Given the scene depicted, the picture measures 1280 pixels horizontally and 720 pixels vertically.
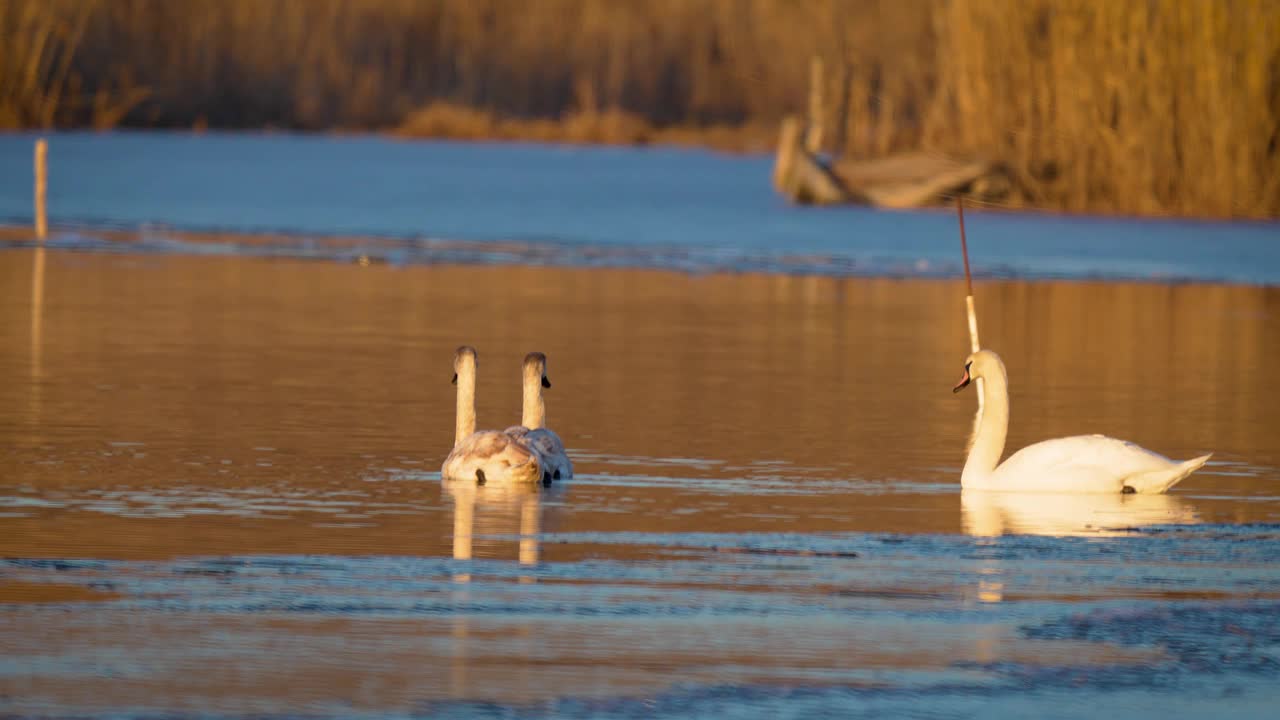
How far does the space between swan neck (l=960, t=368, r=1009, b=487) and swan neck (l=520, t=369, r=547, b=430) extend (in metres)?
1.91

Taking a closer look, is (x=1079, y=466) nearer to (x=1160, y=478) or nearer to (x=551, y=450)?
(x=1160, y=478)

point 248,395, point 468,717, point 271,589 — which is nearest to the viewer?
point 468,717

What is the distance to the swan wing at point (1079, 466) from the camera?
34.7 ft

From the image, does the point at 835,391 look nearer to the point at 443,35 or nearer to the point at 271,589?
the point at 271,589

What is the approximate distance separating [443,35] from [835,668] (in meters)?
58.0

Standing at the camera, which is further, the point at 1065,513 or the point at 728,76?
the point at 728,76

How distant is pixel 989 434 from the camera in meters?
10.9

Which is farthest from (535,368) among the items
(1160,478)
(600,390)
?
(600,390)

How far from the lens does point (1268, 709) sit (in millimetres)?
6801

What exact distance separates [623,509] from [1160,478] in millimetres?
2350

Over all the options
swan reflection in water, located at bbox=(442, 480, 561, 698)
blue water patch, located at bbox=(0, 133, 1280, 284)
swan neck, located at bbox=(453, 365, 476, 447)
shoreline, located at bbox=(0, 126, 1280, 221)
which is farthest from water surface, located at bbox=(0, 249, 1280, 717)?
shoreline, located at bbox=(0, 126, 1280, 221)

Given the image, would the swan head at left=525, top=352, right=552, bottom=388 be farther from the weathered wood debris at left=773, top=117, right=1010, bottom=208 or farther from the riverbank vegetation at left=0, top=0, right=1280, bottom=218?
the weathered wood debris at left=773, top=117, right=1010, bottom=208

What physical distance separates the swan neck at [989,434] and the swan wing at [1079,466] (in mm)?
98

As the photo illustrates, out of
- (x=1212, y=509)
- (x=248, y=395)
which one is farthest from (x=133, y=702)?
(x=248, y=395)
